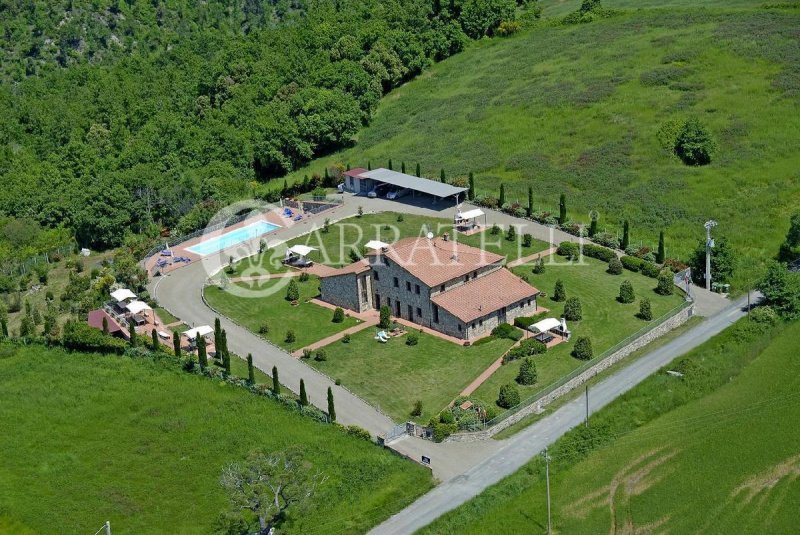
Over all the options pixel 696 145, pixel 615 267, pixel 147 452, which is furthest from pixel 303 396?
pixel 696 145

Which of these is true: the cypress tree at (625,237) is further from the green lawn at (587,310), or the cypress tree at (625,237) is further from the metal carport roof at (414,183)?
the metal carport roof at (414,183)

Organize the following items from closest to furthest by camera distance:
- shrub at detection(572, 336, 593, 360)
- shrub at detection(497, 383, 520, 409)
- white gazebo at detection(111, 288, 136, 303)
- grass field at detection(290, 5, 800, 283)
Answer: shrub at detection(497, 383, 520, 409)
shrub at detection(572, 336, 593, 360)
white gazebo at detection(111, 288, 136, 303)
grass field at detection(290, 5, 800, 283)

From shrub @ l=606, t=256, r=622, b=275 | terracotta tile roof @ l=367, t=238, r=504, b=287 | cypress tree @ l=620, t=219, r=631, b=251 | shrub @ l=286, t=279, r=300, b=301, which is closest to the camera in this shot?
terracotta tile roof @ l=367, t=238, r=504, b=287

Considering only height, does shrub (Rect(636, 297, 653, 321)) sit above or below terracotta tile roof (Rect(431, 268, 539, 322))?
below

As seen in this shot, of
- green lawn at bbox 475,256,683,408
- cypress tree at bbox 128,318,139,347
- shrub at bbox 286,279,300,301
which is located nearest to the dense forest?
shrub at bbox 286,279,300,301

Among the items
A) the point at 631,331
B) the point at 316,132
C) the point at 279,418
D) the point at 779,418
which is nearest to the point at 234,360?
the point at 279,418

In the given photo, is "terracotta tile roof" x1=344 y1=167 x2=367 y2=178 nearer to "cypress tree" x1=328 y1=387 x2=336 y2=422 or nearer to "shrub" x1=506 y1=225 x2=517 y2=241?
"shrub" x1=506 y1=225 x2=517 y2=241

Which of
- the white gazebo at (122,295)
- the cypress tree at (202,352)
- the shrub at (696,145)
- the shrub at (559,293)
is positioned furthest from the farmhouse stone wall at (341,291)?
the shrub at (696,145)
